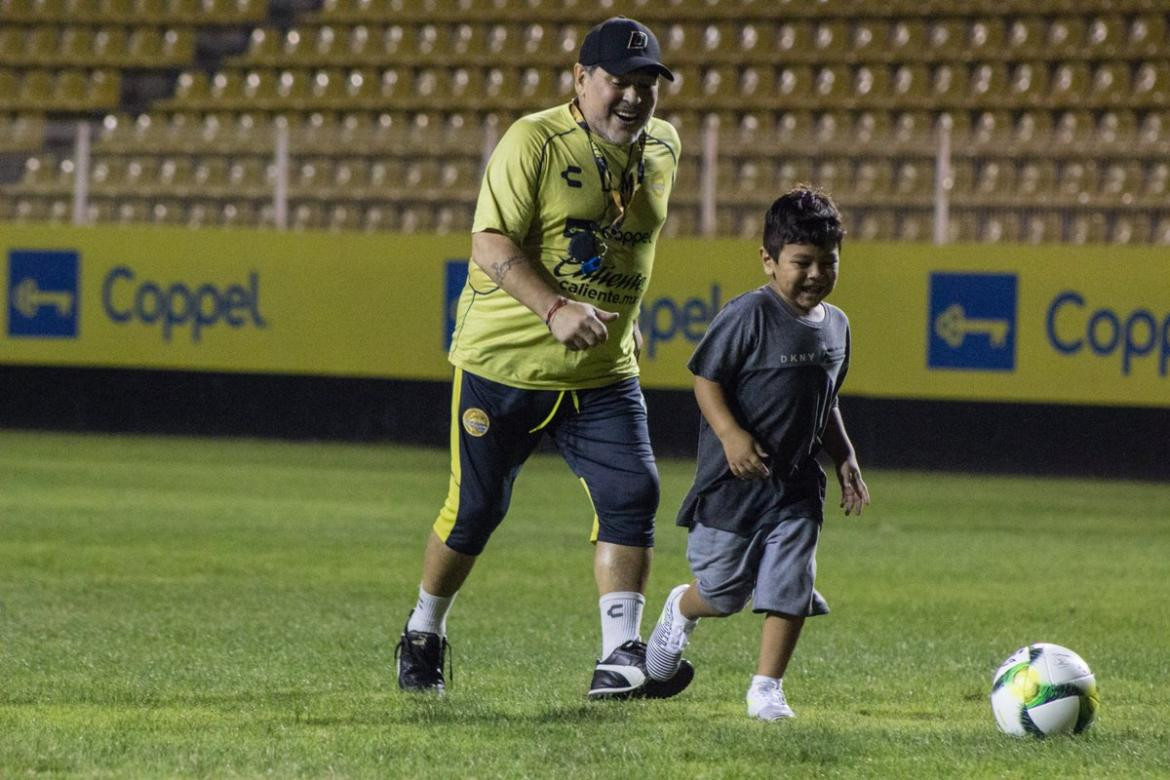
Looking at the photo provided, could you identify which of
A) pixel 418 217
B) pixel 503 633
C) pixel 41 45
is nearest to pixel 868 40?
pixel 418 217

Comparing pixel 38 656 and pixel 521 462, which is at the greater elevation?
pixel 521 462

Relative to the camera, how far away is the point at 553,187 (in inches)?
226

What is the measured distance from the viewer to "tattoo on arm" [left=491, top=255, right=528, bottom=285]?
5.55 m

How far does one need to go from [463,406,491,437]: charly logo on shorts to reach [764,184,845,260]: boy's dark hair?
104 centimetres

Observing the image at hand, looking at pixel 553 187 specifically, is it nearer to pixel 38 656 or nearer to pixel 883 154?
pixel 38 656

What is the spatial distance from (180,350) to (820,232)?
40.6 feet

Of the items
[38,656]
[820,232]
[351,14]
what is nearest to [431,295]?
[351,14]

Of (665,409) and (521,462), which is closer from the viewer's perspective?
(521,462)

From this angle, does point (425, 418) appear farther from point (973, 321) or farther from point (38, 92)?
point (38, 92)

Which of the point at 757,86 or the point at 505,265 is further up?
the point at 757,86

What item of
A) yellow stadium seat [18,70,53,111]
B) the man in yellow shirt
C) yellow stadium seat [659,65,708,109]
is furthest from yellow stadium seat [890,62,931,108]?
the man in yellow shirt

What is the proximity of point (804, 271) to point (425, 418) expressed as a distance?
1208 centimetres

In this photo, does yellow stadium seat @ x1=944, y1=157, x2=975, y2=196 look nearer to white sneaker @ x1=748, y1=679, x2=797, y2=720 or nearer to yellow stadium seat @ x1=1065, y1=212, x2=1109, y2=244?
yellow stadium seat @ x1=1065, y1=212, x2=1109, y2=244

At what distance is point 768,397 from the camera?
556cm
